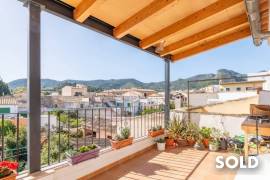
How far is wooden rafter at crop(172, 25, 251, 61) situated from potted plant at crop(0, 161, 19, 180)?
423 cm

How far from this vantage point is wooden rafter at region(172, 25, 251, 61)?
4484mm

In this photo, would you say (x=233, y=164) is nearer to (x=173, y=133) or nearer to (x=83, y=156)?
(x=173, y=133)

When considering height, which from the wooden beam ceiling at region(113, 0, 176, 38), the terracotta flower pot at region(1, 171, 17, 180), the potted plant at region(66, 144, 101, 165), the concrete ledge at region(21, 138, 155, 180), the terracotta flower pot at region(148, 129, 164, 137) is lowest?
the concrete ledge at region(21, 138, 155, 180)

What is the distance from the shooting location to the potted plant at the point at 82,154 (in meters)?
2.77

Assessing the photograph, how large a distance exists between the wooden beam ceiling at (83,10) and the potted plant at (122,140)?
1920 millimetres

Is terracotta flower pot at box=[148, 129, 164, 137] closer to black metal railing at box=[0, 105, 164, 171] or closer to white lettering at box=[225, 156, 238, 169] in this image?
black metal railing at box=[0, 105, 164, 171]

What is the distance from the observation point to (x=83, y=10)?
2.64 meters

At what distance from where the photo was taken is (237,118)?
4.71 m

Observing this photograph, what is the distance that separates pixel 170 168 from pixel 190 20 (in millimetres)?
2328

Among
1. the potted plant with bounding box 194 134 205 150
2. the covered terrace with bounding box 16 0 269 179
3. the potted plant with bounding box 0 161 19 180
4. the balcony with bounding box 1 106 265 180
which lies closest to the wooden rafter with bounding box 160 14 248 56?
the covered terrace with bounding box 16 0 269 179

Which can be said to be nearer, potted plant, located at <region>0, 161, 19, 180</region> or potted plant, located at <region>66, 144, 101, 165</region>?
potted plant, located at <region>0, 161, 19, 180</region>

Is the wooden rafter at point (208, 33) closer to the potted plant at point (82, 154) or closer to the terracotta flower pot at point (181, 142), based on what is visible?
the terracotta flower pot at point (181, 142)

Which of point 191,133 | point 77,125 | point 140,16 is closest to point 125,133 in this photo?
point 77,125

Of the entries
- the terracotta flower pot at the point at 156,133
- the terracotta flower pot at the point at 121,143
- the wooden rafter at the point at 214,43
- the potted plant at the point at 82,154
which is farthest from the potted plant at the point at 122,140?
the wooden rafter at the point at 214,43
